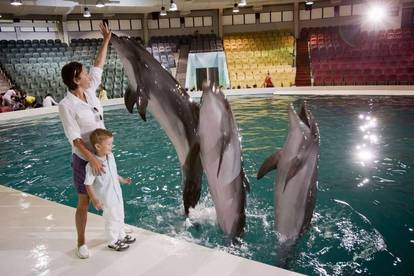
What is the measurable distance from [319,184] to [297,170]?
8.52ft

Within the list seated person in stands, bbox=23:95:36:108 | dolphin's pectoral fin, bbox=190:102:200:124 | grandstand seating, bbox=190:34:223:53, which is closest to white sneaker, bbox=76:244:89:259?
dolphin's pectoral fin, bbox=190:102:200:124

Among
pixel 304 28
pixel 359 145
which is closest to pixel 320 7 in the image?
pixel 304 28

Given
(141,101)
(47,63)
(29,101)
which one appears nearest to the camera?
(141,101)

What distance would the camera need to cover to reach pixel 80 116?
104 inches

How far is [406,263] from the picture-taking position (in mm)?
3203

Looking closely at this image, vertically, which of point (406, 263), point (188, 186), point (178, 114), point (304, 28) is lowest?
point (406, 263)

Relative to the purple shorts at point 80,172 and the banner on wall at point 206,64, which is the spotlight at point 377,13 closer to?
the banner on wall at point 206,64

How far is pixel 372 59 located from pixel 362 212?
15.9 metres

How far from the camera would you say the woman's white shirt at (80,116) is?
258 cm

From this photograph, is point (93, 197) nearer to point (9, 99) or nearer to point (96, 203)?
point (96, 203)

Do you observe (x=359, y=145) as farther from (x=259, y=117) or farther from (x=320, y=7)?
(x=320, y=7)

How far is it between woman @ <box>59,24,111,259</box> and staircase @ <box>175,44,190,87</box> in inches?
686

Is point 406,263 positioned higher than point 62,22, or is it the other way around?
point 62,22

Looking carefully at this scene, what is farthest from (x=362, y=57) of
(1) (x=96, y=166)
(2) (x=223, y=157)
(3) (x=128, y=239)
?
(1) (x=96, y=166)
